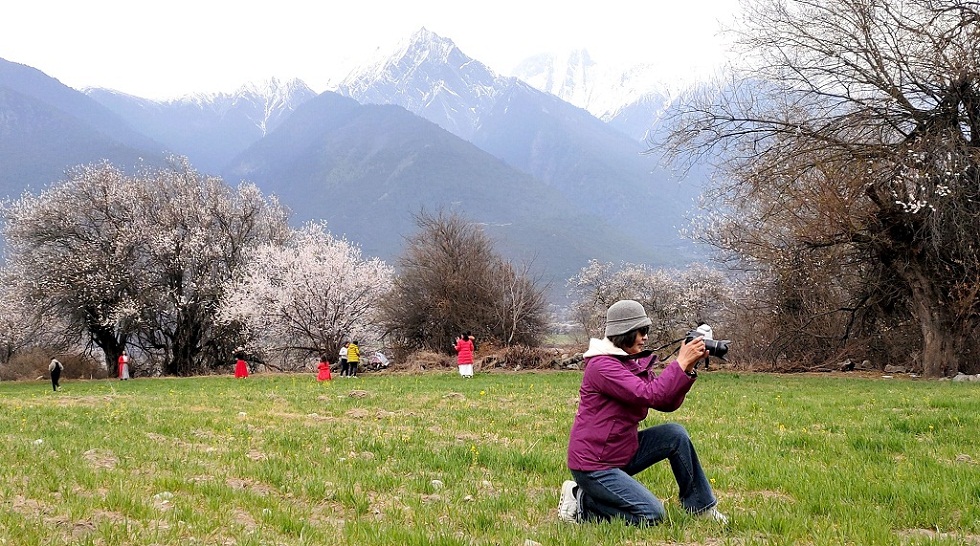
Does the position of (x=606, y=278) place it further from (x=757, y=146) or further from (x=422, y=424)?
(x=422, y=424)

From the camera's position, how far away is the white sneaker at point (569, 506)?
5.42 m

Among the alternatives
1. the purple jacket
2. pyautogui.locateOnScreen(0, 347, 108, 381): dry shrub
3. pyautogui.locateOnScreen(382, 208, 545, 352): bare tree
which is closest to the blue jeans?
the purple jacket

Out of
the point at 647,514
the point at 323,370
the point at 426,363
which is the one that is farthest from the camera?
the point at 426,363

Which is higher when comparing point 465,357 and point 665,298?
point 665,298

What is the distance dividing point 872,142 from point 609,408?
63.4ft

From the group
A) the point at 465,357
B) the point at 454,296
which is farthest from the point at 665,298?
the point at 465,357

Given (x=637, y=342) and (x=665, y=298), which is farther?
(x=665, y=298)

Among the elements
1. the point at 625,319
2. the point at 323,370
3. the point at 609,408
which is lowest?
Answer: the point at 323,370

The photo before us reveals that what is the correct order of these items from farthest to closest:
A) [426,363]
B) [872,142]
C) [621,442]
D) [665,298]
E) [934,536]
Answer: [665,298]
[426,363]
[872,142]
[621,442]
[934,536]

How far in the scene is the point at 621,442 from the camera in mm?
5289

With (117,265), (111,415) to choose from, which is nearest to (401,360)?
(117,265)

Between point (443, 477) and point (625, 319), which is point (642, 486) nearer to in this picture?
point (625, 319)

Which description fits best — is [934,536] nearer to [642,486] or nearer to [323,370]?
[642,486]

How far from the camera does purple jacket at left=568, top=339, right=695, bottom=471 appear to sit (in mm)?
5039
